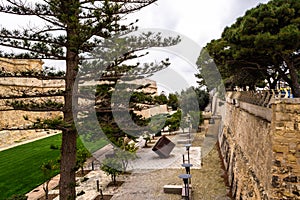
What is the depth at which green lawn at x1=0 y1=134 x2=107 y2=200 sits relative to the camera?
309 inches

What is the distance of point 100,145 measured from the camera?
44.0 ft

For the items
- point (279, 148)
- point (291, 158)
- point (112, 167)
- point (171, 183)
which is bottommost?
point (171, 183)

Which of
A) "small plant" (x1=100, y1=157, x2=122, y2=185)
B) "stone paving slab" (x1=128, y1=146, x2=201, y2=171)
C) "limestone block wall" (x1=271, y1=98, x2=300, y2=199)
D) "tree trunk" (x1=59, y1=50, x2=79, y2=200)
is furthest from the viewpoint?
"stone paving slab" (x1=128, y1=146, x2=201, y2=171)

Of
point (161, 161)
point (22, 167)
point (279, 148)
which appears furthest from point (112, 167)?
point (279, 148)

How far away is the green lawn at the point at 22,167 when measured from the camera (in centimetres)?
786

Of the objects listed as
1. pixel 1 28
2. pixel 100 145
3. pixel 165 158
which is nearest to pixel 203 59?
pixel 165 158

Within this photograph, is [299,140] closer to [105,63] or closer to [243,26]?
[105,63]

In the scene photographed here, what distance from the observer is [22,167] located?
10.0 m

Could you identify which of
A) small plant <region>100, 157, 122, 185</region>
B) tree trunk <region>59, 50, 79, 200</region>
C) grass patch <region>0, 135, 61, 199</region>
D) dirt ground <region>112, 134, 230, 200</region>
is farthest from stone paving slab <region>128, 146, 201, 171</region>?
tree trunk <region>59, 50, 79, 200</region>

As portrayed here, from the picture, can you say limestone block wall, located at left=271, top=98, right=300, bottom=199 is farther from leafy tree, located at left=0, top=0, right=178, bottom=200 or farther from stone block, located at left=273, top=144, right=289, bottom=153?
leafy tree, located at left=0, top=0, right=178, bottom=200

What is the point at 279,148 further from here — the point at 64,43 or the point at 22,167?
the point at 22,167

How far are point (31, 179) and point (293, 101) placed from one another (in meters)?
8.34

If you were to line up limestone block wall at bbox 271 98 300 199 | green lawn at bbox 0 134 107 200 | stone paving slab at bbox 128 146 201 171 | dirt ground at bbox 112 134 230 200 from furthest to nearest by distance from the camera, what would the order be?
1. stone paving slab at bbox 128 146 201 171
2. green lawn at bbox 0 134 107 200
3. dirt ground at bbox 112 134 230 200
4. limestone block wall at bbox 271 98 300 199

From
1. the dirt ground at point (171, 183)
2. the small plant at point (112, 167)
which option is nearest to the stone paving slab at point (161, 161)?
the dirt ground at point (171, 183)
